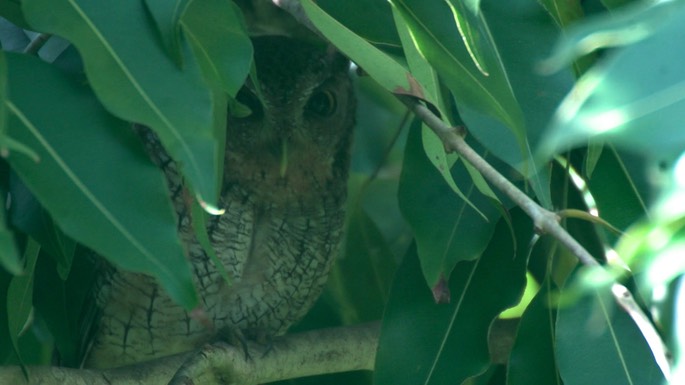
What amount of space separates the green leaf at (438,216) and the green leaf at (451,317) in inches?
4.3

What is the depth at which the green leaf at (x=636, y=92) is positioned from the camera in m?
0.74

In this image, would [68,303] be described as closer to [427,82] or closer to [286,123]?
[286,123]

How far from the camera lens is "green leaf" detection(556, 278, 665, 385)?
4.57 feet

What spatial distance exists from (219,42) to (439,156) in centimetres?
29

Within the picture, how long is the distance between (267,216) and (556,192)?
66 cm

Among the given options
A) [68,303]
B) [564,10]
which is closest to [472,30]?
[564,10]

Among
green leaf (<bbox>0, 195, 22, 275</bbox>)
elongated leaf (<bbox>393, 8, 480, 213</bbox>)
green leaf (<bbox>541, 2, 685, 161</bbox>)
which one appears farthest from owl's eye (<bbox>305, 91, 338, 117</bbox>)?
green leaf (<bbox>541, 2, 685, 161</bbox>)

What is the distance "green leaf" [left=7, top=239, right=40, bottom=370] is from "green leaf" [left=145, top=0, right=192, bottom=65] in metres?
0.43

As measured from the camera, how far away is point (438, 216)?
1516 mm

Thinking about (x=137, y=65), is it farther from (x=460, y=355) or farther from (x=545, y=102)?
(x=460, y=355)

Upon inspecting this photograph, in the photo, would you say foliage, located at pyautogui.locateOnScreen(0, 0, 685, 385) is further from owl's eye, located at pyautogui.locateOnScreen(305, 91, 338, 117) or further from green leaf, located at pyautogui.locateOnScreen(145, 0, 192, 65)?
owl's eye, located at pyautogui.locateOnScreen(305, 91, 338, 117)

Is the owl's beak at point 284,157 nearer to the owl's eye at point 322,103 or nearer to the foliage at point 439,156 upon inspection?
the owl's eye at point 322,103

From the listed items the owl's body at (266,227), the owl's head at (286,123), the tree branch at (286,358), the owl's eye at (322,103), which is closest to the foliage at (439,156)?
the tree branch at (286,358)

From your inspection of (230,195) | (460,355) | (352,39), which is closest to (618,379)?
(460,355)
